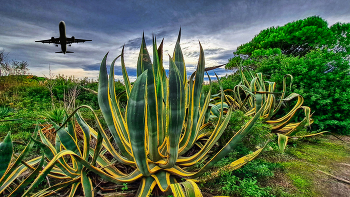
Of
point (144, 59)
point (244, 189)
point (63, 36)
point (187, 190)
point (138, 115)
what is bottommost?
point (244, 189)

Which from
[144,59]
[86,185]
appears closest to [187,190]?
[86,185]

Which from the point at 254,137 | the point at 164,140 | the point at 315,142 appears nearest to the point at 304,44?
the point at 315,142

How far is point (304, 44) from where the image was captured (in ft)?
43.2

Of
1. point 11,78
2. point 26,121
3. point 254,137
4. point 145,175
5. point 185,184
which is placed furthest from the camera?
point 11,78

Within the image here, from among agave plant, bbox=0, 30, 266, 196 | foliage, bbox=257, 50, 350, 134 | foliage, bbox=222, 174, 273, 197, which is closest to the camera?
agave plant, bbox=0, 30, 266, 196

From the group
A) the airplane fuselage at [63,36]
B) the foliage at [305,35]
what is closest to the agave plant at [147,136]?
the airplane fuselage at [63,36]

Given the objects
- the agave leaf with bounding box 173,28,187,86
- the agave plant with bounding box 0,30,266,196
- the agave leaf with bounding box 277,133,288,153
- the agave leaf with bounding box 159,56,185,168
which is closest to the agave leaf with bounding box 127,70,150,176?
the agave plant with bounding box 0,30,266,196

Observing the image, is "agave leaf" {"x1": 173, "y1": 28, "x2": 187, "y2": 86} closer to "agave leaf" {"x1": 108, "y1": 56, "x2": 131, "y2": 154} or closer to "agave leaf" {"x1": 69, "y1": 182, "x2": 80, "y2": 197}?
"agave leaf" {"x1": 108, "y1": 56, "x2": 131, "y2": 154}

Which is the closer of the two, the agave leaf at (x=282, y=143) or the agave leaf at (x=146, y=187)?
the agave leaf at (x=146, y=187)

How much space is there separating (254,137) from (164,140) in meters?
1.12

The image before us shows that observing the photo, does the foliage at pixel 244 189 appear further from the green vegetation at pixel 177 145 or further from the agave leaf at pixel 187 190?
the agave leaf at pixel 187 190

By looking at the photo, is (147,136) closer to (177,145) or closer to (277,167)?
(177,145)

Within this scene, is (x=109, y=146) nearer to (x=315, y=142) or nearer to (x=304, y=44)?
(x=315, y=142)

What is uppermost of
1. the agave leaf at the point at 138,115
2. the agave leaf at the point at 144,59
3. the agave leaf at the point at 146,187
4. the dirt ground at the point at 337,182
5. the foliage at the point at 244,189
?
the agave leaf at the point at 144,59
